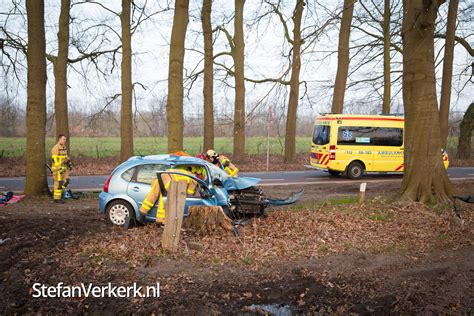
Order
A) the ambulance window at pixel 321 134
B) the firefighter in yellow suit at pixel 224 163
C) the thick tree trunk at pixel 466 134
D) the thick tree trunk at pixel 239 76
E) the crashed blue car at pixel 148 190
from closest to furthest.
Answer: the crashed blue car at pixel 148 190 < the firefighter in yellow suit at pixel 224 163 < the ambulance window at pixel 321 134 < the thick tree trunk at pixel 239 76 < the thick tree trunk at pixel 466 134

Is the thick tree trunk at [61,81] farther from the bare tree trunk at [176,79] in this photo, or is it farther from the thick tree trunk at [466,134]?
the thick tree trunk at [466,134]

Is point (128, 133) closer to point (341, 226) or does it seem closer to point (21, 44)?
point (21, 44)

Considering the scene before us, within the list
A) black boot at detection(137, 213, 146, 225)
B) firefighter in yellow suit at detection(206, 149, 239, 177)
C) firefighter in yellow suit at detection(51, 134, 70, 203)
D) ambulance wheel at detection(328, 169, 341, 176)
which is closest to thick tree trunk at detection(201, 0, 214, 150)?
ambulance wheel at detection(328, 169, 341, 176)

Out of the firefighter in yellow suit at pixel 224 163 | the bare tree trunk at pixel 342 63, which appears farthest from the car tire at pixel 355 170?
the firefighter in yellow suit at pixel 224 163

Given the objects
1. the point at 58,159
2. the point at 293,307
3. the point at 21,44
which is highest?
the point at 21,44

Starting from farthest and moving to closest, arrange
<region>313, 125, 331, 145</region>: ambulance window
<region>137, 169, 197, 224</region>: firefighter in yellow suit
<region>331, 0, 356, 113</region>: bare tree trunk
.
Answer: <region>331, 0, 356, 113</region>: bare tree trunk, <region>313, 125, 331, 145</region>: ambulance window, <region>137, 169, 197, 224</region>: firefighter in yellow suit

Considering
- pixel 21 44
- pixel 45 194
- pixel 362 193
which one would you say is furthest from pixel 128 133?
pixel 362 193

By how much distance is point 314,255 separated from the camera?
20.2ft

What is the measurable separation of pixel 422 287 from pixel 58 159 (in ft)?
31.1

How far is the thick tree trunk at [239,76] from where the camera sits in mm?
21281

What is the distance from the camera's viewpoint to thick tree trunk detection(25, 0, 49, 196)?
10820mm

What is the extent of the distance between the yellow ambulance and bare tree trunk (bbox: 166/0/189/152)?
7698 millimetres

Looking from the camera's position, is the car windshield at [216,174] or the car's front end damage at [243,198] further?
the car windshield at [216,174]

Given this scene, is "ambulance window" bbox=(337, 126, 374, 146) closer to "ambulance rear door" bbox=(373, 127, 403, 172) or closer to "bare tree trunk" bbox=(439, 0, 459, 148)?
"ambulance rear door" bbox=(373, 127, 403, 172)
